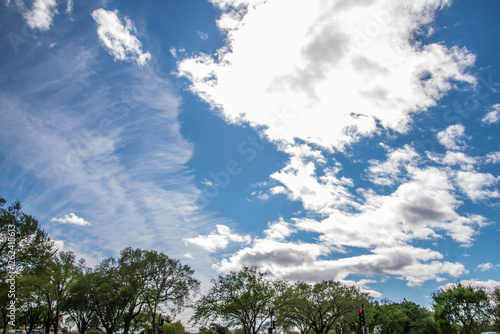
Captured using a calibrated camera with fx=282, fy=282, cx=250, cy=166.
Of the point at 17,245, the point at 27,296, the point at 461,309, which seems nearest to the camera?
the point at 17,245

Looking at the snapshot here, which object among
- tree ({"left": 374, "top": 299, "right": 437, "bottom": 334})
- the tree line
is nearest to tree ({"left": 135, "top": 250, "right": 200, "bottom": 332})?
the tree line

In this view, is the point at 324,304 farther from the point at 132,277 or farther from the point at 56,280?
the point at 56,280

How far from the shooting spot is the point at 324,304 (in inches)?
1880

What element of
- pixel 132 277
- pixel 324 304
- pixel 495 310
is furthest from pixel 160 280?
pixel 495 310

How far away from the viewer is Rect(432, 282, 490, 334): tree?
4519cm

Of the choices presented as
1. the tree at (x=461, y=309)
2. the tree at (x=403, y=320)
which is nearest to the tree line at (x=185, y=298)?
the tree at (x=461, y=309)

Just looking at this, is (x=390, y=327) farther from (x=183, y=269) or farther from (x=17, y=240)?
(x=17, y=240)

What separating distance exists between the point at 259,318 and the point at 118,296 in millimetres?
21370

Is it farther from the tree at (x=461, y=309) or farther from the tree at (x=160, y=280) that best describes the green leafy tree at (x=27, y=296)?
the tree at (x=461, y=309)

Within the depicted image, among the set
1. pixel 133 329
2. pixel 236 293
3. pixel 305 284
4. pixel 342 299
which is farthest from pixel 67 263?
pixel 342 299

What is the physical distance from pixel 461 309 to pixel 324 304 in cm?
2312

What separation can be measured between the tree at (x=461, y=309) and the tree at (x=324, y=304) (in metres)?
13.1

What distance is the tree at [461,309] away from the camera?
45.2 meters

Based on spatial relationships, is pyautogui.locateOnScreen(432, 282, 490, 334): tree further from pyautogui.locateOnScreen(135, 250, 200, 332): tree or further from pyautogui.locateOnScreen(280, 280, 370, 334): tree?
pyautogui.locateOnScreen(135, 250, 200, 332): tree
